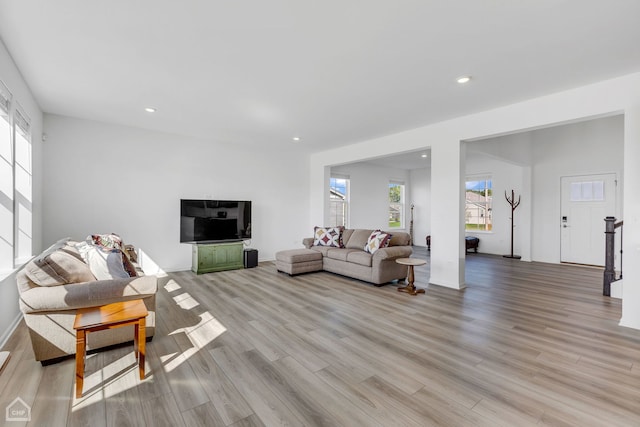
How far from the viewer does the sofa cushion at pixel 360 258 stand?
503cm

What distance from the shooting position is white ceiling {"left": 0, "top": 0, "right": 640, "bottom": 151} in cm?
223

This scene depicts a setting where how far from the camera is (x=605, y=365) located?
2.39 m

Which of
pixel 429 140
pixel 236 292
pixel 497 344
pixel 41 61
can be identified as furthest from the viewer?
pixel 429 140

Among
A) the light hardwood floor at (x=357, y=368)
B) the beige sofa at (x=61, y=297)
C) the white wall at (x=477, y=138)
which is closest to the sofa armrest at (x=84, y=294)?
the beige sofa at (x=61, y=297)

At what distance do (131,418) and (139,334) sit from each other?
0.56 metres

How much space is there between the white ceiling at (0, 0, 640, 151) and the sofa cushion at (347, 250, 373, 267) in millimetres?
2364

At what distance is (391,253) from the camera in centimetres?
492

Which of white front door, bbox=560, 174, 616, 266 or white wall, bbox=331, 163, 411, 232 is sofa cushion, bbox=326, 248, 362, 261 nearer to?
white wall, bbox=331, 163, 411, 232

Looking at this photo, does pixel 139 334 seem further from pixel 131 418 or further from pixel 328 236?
pixel 328 236

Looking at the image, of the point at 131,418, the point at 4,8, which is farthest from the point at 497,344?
the point at 4,8

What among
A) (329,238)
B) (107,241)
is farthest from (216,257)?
(329,238)

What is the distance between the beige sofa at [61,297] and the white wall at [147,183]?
9.64 ft

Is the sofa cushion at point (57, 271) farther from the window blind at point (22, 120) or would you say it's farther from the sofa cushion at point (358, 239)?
the sofa cushion at point (358, 239)

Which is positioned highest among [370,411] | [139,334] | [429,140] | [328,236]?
[429,140]
